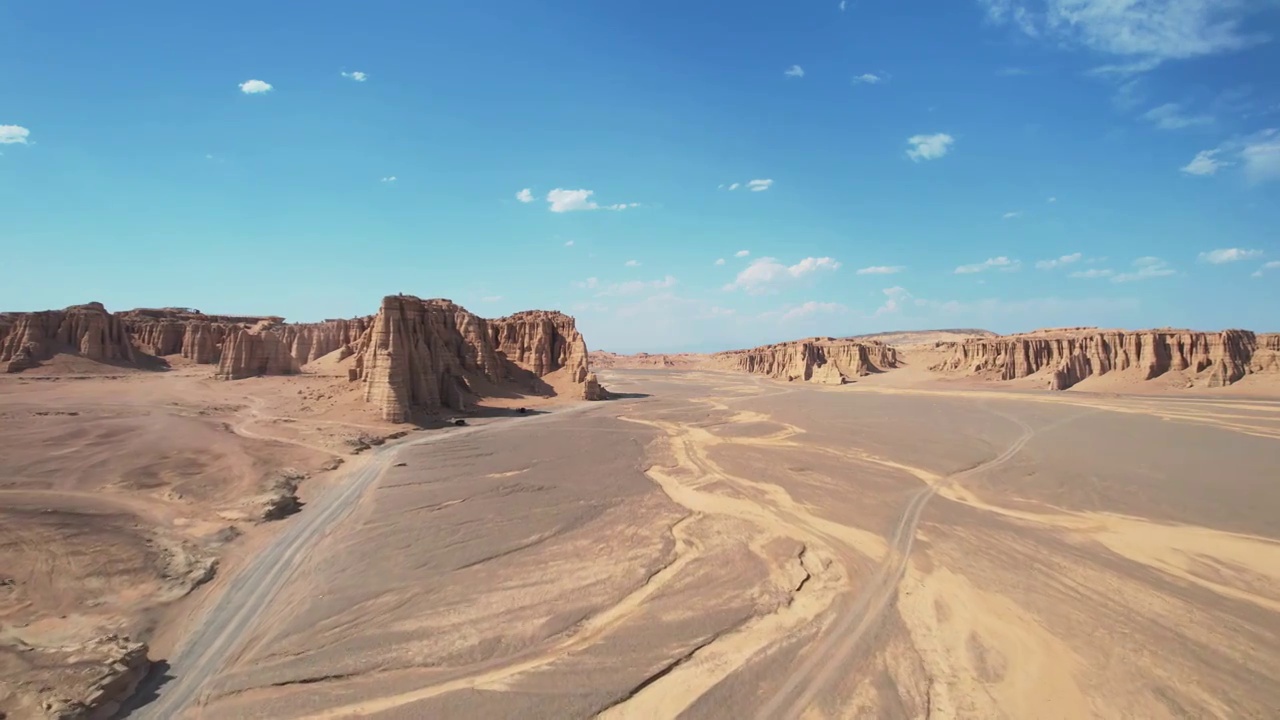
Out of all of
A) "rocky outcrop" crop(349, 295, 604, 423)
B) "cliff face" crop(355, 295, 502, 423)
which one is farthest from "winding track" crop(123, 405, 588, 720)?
"rocky outcrop" crop(349, 295, 604, 423)

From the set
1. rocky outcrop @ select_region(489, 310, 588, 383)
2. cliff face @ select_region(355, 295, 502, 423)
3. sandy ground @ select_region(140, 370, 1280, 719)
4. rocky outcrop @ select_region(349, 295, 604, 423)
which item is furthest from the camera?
rocky outcrop @ select_region(489, 310, 588, 383)

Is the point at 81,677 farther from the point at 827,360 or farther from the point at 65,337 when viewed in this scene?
the point at 827,360

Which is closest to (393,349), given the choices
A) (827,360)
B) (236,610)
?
(236,610)

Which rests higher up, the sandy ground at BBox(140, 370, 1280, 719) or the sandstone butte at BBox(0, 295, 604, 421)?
the sandstone butte at BBox(0, 295, 604, 421)

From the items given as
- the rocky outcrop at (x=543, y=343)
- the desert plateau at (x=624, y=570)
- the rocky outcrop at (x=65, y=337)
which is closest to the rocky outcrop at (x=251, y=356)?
the rocky outcrop at (x=65, y=337)

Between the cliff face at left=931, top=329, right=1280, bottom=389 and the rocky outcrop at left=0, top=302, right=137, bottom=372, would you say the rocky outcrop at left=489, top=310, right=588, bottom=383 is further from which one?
the cliff face at left=931, top=329, right=1280, bottom=389

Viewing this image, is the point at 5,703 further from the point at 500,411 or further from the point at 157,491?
the point at 500,411
